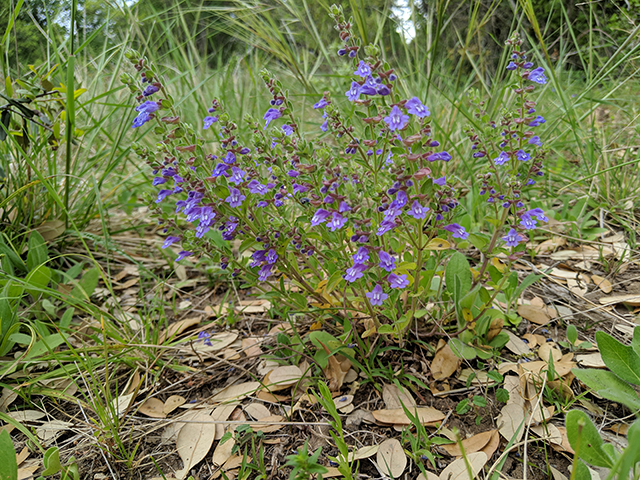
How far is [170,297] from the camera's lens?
270 centimetres

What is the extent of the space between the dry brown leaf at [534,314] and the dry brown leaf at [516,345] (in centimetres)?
17

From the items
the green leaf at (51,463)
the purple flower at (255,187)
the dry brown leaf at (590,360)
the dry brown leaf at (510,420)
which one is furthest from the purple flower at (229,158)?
the dry brown leaf at (590,360)

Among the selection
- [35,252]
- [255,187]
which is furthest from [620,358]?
[35,252]

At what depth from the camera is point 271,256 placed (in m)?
1.60

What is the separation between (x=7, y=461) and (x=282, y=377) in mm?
1009

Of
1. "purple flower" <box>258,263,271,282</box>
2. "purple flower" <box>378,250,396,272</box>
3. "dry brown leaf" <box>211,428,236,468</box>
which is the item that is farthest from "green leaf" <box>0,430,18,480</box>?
"purple flower" <box>378,250,396,272</box>

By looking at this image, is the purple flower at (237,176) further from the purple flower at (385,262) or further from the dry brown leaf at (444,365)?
the dry brown leaf at (444,365)

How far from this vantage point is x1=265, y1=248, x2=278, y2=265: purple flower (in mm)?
1585

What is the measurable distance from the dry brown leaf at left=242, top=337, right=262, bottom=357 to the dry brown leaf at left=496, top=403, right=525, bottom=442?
109 centimetres

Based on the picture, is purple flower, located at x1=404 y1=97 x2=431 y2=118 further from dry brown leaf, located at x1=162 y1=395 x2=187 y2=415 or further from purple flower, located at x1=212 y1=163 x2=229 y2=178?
dry brown leaf, located at x1=162 y1=395 x2=187 y2=415

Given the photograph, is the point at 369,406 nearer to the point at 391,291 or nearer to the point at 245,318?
the point at 391,291

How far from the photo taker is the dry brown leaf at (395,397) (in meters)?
1.65

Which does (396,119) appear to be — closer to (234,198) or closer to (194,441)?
(234,198)

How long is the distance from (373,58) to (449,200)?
21.6 inches
